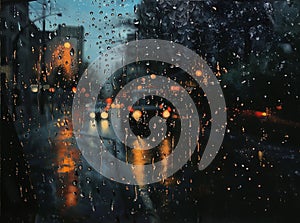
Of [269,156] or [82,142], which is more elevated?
[269,156]

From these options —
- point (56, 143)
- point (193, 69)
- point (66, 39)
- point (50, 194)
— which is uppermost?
point (66, 39)

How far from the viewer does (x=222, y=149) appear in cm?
461

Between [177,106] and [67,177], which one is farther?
[177,106]

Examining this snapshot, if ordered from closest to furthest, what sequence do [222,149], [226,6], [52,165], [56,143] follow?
1. [226,6]
2. [52,165]
3. [222,149]
4. [56,143]

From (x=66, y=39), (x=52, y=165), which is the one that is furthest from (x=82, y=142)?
(x=66, y=39)

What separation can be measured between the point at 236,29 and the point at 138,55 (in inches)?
47.0

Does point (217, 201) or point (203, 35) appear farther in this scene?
point (203, 35)

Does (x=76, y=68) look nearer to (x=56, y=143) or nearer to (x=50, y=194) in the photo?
(x=50, y=194)

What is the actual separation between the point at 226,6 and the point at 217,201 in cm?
199

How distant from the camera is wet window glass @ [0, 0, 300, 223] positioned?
97.5 inches

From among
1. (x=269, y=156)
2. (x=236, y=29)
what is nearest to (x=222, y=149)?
(x=269, y=156)

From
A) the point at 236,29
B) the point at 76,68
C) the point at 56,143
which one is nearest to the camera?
the point at 76,68

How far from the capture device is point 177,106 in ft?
16.0

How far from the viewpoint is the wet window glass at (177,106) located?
2.48 m
